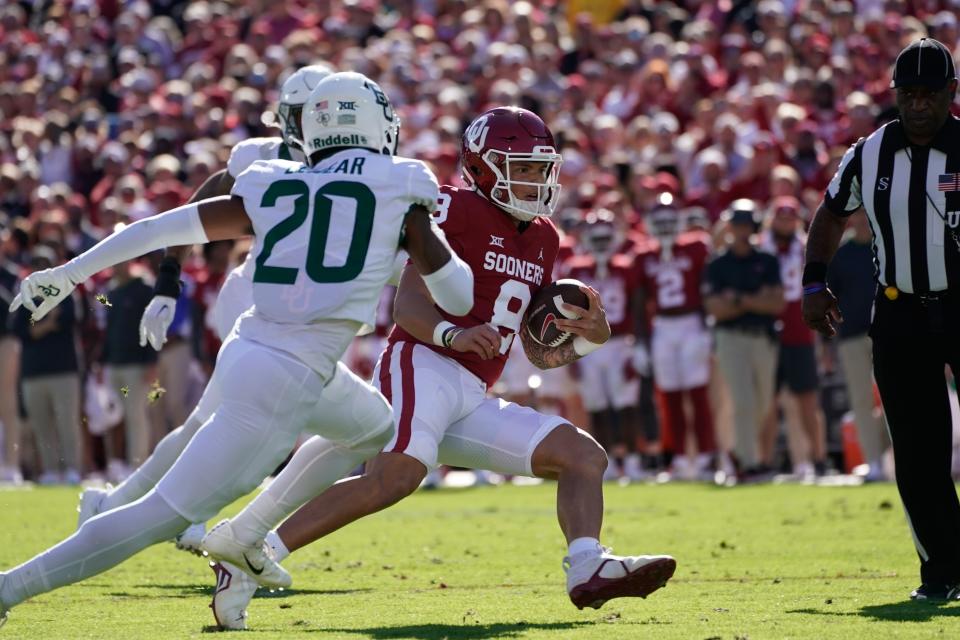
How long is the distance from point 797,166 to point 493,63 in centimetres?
430

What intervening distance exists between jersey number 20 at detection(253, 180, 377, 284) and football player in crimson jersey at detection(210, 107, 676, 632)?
0.69 metres

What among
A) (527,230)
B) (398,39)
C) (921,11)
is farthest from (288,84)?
(398,39)

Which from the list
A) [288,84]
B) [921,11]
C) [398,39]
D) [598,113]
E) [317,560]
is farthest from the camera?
[398,39]

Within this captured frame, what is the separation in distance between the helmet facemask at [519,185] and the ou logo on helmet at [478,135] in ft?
0.17

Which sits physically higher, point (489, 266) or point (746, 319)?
point (746, 319)

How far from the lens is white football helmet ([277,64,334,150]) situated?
705 centimetres

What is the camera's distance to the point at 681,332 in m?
13.1

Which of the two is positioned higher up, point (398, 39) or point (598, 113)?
point (398, 39)

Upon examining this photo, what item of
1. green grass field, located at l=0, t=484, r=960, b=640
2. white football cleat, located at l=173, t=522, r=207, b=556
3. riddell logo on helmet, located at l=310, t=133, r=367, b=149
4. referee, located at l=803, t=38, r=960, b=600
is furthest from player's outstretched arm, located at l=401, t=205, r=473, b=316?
white football cleat, located at l=173, t=522, r=207, b=556

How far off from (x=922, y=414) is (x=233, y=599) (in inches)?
105

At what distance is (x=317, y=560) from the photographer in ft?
26.3

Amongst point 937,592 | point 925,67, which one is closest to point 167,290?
point 925,67

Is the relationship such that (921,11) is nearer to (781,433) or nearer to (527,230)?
(781,433)

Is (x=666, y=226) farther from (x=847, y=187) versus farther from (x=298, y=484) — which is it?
(x=298, y=484)
